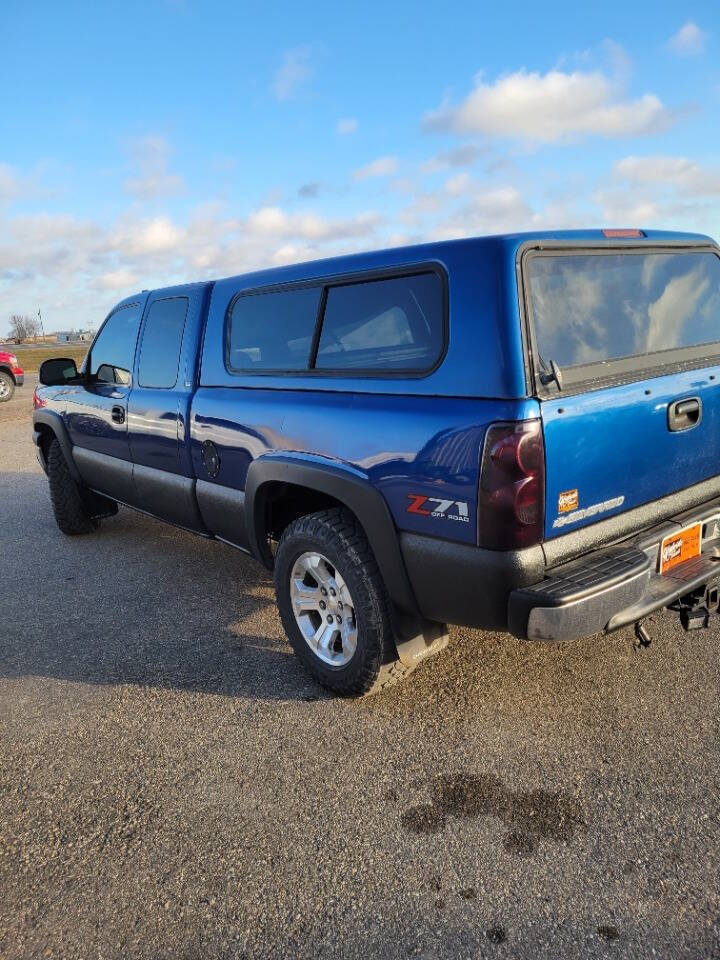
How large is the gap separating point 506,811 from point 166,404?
9.32ft

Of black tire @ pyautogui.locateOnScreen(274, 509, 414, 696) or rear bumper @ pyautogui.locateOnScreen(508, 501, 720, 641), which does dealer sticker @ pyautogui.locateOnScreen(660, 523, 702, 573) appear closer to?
rear bumper @ pyautogui.locateOnScreen(508, 501, 720, 641)

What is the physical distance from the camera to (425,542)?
2.57m

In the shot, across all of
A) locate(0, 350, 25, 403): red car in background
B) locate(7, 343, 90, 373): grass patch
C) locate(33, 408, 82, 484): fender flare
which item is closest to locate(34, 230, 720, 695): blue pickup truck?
locate(33, 408, 82, 484): fender flare

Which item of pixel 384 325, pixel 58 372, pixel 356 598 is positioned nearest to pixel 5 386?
pixel 58 372

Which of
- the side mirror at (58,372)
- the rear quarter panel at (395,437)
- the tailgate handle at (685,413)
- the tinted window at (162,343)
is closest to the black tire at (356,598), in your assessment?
the rear quarter panel at (395,437)

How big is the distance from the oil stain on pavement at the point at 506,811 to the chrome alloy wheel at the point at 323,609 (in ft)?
2.44

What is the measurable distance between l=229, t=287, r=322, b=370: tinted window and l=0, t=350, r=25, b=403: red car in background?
14424mm

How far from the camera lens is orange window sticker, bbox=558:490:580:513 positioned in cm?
241

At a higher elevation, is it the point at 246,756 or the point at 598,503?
the point at 598,503

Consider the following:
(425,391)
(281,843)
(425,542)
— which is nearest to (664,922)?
(281,843)

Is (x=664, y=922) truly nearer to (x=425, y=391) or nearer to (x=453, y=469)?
(x=453, y=469)

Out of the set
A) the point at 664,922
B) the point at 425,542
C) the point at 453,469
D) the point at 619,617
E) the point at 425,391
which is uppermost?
the point at 425,391

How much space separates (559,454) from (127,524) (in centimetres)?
470

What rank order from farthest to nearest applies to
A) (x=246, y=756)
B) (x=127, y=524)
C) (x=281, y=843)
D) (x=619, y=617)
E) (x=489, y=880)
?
(x=127, y=524), (x=246, y=756), (x=619, y=617), (x=281, y=843), (x=489, y=880)
